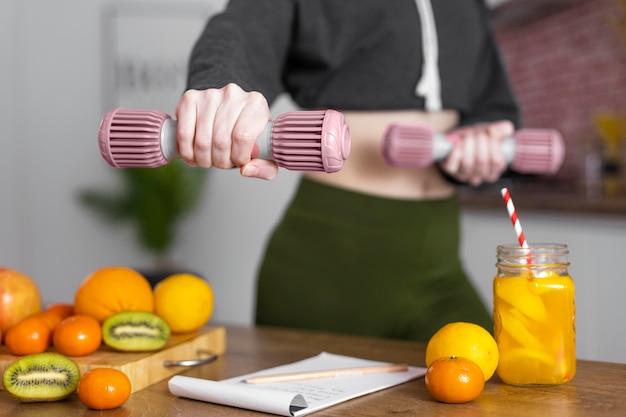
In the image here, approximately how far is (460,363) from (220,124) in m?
0.37

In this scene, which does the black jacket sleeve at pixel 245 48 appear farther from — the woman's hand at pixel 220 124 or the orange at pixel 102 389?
the orange at pixel 102 389

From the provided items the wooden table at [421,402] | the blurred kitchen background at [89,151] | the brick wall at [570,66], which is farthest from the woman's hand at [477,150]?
the blurred kitchen background at [89,151]

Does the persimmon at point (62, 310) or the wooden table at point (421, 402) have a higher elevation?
the persimmon at point (62, 310)

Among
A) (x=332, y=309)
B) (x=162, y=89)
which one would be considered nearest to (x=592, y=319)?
(x=332, y=309)

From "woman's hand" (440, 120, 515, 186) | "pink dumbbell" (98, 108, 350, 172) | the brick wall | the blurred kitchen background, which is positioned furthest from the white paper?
the blurred kitchen background

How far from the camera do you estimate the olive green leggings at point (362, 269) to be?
57.5 inches

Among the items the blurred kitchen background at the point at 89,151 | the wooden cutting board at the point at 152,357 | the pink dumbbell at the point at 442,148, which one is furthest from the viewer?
the blurred kitchen background at the point at 89,151

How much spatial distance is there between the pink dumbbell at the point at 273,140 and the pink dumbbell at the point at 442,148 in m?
0.41

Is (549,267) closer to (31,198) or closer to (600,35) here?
(600,35)

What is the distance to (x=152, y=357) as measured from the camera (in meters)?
1.01

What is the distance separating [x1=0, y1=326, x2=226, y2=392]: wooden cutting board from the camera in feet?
3.17

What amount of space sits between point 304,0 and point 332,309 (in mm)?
550

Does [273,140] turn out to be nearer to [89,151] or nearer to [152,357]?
[152,357]

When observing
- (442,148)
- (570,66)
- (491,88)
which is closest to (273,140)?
(442,148)
